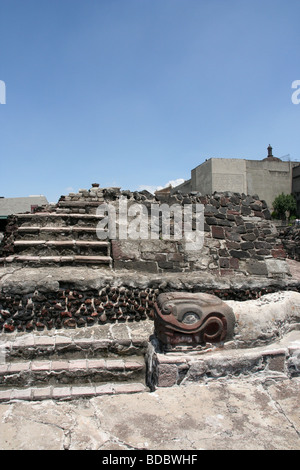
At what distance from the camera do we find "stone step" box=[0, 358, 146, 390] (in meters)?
3.09

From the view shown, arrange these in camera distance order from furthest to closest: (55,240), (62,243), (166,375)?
(55,240), (62,243), (166,375)

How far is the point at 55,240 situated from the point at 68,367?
7.29 feet

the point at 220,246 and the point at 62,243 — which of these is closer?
the point at 62,243

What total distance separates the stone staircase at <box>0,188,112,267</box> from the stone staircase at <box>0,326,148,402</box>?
1220 millimetres

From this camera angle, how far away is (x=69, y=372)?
320 cm

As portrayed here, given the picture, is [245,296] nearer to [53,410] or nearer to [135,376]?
[135,376]

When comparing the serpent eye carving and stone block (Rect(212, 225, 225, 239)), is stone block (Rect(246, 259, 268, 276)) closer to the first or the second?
stone block (Rect(212, 225, 225, 239))

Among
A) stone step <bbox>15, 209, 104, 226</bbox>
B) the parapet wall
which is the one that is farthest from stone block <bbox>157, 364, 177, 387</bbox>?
stone step <bbox>15, 209, 104, 226</bbox>

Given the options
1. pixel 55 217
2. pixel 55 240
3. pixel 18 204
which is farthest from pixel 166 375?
pixel 18 204

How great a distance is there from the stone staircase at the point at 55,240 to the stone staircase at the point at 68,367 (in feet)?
4.00

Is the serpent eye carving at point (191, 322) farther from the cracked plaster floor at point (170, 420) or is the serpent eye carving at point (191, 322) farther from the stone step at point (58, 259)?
the stone step at point (58, 259)

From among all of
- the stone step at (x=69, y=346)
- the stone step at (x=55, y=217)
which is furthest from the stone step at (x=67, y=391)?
the stone step at (x=55, y=217)

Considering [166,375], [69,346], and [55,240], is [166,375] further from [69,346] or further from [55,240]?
[55,240]

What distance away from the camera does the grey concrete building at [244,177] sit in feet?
87.3
